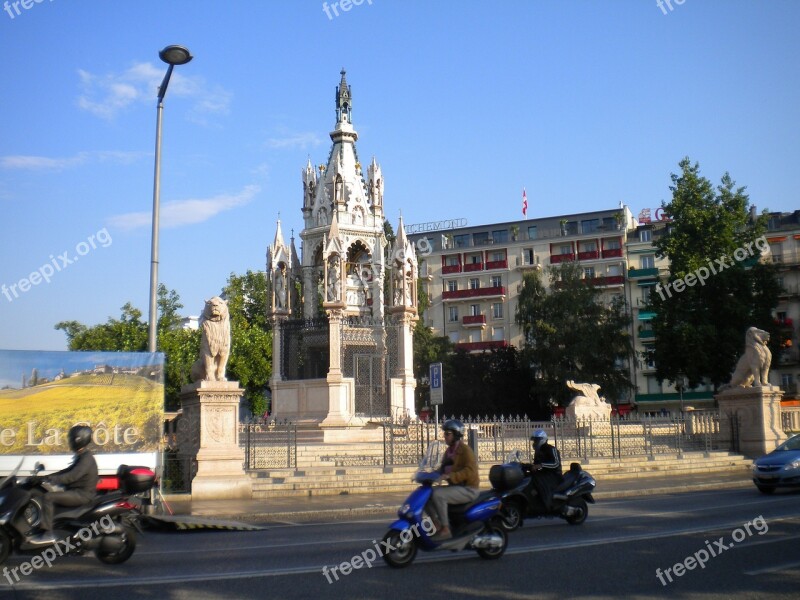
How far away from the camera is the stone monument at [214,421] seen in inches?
700

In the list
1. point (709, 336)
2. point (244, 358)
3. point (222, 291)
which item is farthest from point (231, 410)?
point (222, 291)

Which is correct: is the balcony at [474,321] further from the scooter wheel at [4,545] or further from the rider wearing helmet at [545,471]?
the scooter wheel at [4,545]

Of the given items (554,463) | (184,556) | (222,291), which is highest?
(222,291)

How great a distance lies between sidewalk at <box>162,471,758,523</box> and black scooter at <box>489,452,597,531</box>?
140 inches

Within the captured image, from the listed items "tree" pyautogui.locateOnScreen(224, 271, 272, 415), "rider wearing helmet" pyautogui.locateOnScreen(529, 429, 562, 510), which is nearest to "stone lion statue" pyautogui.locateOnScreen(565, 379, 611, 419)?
"rider wearing helmet" pyautogui.locateOnScreen(529, 429, 562, 510)

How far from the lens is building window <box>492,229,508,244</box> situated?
77.4 m

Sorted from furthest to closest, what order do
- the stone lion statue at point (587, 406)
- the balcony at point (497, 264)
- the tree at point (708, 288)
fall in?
the balcony at point (497, 264) < the tree at point (708, 288) < the stone lion statue at point (587, 406)

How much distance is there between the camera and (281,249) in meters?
32.8

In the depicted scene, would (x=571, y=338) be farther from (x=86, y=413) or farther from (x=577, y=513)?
(x=577, y=513)

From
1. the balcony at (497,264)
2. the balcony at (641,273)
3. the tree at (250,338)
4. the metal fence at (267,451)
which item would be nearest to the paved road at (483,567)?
the metal fence at (267,451)

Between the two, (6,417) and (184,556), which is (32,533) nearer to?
(184,556)

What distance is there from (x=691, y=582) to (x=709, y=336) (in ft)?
→ 121

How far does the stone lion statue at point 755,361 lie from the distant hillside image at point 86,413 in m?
18.9

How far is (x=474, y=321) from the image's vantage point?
7525cm
